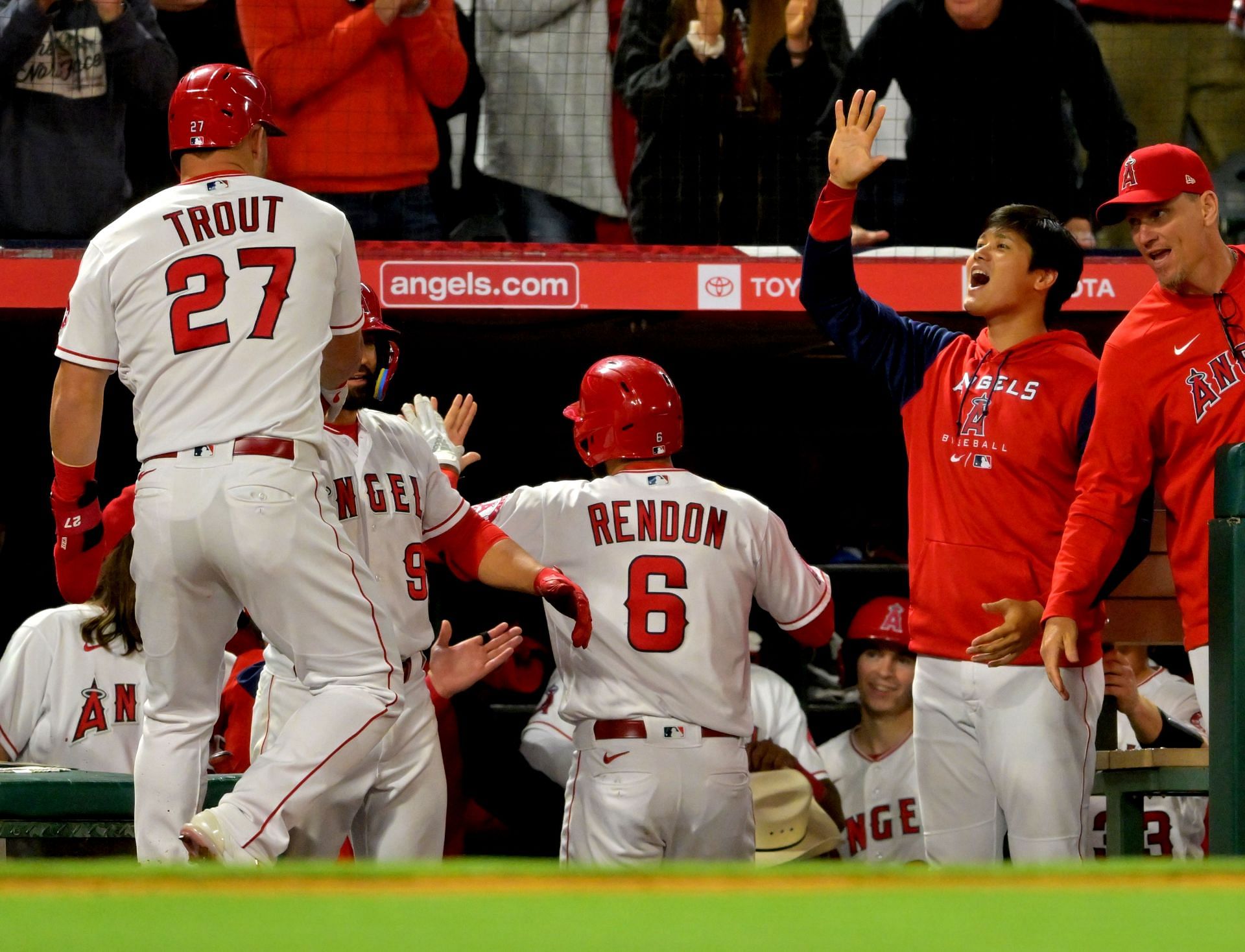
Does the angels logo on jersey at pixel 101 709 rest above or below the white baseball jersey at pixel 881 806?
above

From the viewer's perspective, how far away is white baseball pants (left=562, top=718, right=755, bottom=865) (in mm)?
3811

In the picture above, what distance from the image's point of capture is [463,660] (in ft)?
12.8

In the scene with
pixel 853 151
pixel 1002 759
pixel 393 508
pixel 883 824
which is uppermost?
pixel 853 151

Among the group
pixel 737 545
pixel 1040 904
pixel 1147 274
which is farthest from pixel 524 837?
pixel 1040 904

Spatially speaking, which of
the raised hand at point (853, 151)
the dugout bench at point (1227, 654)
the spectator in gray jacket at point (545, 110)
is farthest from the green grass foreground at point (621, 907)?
the spectator in gray jacket at point (545, 110)

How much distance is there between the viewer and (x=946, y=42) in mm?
6059

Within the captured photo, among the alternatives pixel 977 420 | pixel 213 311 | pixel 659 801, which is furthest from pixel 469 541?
pixel 977 420

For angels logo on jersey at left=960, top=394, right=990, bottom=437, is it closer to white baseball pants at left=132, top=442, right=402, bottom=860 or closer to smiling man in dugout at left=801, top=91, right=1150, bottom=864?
smiling man in dugout at left=801, top=91, right=1150, bottom=864

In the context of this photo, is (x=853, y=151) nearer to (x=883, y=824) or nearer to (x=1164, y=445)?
(x=1164, y=445)

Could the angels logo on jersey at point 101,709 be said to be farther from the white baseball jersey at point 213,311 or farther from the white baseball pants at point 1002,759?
the white baseball pants at point 1002,759

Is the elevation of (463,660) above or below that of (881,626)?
above

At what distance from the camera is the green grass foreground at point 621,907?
1.47 m

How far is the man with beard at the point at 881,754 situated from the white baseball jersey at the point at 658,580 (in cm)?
143

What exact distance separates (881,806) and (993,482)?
77.8 inches
